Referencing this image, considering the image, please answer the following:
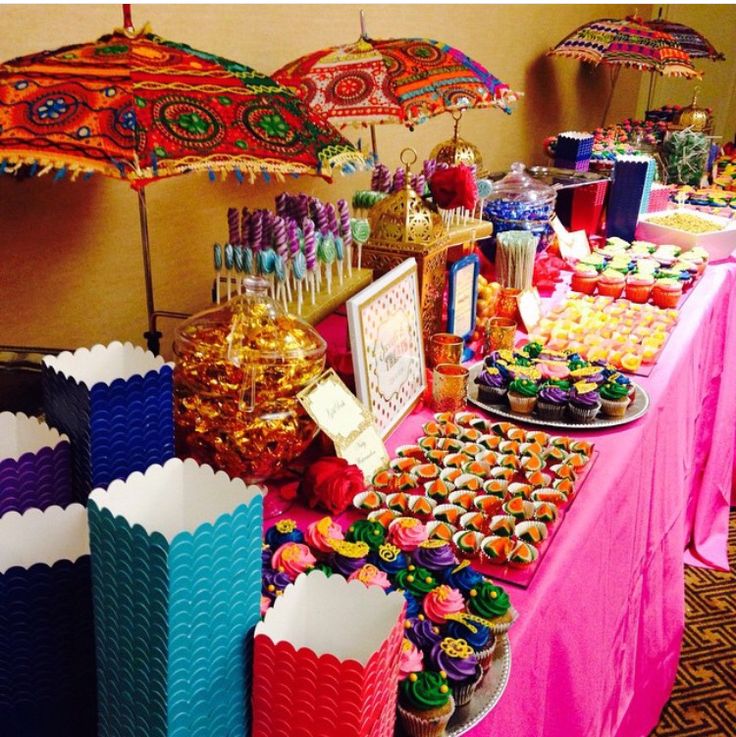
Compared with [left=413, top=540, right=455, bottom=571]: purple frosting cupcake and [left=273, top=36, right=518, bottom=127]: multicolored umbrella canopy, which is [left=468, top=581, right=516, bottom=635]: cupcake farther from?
[left=273, top=36, right=518, bottom=127]: multicolored umbrella canopy

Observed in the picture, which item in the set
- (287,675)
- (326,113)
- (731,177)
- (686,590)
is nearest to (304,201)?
(326,113)

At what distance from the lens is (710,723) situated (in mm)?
1848

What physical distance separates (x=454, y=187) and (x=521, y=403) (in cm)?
47

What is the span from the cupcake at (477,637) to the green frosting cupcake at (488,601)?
0.13 ft

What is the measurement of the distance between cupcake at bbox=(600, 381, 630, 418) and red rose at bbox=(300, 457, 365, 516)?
602 mm

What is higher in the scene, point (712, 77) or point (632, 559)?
point (712, 77)

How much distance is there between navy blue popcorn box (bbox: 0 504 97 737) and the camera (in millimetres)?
618

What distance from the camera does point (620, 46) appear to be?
3.63 m

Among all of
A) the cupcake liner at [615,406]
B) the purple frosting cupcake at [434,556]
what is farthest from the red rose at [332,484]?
the cupcake liner at [615,406]

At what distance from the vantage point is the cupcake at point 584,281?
7.48 feet

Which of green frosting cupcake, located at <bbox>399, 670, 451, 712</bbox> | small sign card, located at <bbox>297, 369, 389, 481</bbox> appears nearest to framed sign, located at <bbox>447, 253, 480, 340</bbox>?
small sign card, located at <bbox>297, 369, 389, 481</bbox>

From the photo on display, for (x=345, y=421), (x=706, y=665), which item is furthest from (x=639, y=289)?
(x=345, y=421)

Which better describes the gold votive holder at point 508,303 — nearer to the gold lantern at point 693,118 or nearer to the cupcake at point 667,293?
the cupcake at point 667,293

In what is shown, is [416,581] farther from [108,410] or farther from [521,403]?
[521,403]
